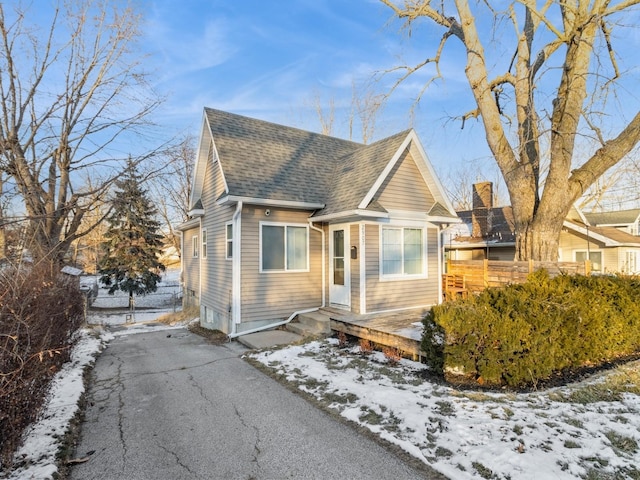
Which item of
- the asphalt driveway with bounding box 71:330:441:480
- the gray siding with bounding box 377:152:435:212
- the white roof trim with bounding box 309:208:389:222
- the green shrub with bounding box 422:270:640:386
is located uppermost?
the gray siding with bounding box 377:152:435:212

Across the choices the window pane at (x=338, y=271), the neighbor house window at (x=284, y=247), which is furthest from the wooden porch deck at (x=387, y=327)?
the neighbor house window at (x=284, y=247)

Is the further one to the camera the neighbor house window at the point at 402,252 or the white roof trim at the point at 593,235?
the white roof trim at the point at 593,235

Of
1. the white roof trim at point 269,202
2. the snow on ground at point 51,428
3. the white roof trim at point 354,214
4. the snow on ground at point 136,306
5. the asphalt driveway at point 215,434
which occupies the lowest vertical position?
the snow on ground at point 136,306

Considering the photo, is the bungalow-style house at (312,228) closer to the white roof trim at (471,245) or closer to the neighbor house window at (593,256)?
the white roof trim at (471,245)

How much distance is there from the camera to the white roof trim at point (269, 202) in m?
8.93

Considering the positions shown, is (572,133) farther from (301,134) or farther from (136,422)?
(136,422)

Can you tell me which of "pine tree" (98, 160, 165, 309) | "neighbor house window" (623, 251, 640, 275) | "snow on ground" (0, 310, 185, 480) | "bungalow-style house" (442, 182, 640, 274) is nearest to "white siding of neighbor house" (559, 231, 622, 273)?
"bungalow-style house" (442, 182, 640, 274)

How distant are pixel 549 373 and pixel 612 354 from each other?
79.1 inches

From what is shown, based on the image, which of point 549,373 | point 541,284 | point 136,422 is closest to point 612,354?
point 541,284

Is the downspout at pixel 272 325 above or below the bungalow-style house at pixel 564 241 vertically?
below

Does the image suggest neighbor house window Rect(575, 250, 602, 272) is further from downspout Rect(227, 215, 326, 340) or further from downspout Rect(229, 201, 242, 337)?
downspout Rect(229, 201, 242, 337)

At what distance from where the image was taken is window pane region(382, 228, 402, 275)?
998 centimetres

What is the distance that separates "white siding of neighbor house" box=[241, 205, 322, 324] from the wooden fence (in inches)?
160

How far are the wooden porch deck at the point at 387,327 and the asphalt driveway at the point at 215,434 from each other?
2.35m
